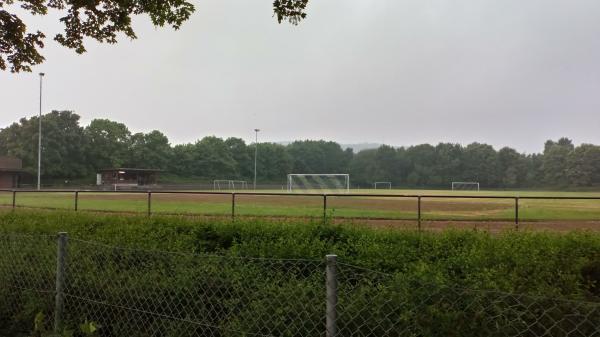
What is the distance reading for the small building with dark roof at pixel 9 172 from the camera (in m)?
65.9

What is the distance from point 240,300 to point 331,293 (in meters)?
1.11

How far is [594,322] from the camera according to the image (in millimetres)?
2600

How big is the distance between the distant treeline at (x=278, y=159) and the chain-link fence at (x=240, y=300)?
85872mm

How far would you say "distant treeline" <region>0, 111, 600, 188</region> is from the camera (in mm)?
87000

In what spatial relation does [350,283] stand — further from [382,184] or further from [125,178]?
[382,184]

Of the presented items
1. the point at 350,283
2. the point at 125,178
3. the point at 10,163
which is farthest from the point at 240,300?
the point at 10,163

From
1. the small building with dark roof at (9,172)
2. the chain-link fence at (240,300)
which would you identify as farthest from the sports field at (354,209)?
the small building with dark roof at (9,172)

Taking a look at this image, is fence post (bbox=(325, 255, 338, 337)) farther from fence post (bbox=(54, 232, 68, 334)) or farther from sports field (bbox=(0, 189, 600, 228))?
sports field (bbox=(0, 189, 600, 228))

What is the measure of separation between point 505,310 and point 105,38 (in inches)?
351

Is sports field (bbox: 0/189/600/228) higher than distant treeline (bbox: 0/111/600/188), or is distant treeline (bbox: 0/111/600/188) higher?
distant treeline (bbox: 0/111/600/188)

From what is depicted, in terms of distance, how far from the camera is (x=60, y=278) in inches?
165

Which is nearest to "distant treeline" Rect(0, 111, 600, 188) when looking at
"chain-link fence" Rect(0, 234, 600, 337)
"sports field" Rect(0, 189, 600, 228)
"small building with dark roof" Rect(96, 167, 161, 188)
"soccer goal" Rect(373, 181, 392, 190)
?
"soccer goal" Rect(373, 181, 392, 190)

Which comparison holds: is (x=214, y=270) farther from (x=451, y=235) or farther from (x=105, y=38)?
(x=105, y=38)

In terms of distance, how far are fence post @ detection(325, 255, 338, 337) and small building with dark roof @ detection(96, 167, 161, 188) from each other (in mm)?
72327
